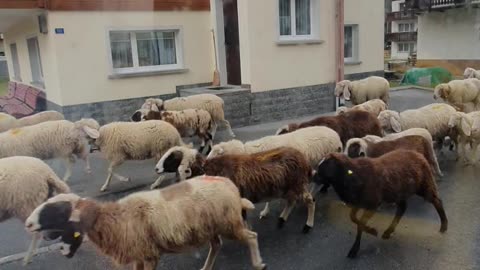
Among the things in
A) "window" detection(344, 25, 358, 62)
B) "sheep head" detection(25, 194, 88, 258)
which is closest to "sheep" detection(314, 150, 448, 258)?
"sheep head" detection(25, 194, 88, 258)

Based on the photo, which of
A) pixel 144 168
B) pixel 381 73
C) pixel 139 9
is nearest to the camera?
pixel 144 168

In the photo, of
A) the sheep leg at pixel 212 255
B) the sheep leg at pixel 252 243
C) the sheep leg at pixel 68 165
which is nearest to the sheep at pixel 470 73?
the sheep leg at pixel 252 243

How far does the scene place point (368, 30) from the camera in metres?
11.9

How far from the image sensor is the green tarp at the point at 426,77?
10613 millimetres

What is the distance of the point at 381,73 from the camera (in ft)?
40.0

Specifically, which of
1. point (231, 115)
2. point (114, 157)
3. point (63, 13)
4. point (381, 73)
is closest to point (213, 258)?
point (114, 157)

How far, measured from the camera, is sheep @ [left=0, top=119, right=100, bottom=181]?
211 inches

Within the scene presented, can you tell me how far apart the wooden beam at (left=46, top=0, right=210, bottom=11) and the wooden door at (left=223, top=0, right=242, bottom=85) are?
0.60 m

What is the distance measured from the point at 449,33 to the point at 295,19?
4236 mm

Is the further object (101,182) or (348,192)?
(101,182)

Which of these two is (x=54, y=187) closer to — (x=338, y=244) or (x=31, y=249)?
(x=31, y=249)

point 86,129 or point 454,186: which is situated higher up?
point 86,129

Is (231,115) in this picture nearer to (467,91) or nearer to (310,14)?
(310,14)

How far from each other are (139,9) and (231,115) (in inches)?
137
